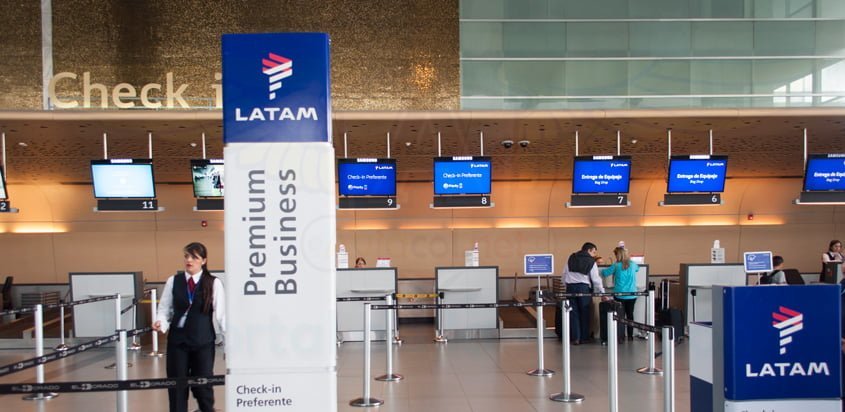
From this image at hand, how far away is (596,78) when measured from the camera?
10219mm

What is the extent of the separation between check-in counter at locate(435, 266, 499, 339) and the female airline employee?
6531mm

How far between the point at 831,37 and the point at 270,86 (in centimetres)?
995

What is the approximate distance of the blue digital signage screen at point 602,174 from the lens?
10977 millimetres

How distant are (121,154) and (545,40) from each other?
26.7 ft

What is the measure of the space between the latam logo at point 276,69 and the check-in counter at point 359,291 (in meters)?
8.28

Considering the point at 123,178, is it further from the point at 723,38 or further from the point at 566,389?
the point at 723,38

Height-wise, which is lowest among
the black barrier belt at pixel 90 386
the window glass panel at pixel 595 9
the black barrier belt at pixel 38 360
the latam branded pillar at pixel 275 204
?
the black barrier belt at pixel 90 386

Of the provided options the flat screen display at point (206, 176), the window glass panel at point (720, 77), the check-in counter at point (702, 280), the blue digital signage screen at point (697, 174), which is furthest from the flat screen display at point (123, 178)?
the check-in counter at point (702, 280)

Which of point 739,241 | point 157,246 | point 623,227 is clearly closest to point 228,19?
point 157,246

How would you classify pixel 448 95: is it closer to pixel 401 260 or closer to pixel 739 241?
pixel 401 260

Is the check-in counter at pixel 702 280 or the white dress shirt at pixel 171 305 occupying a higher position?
the white dress shirt at pixel 171 305

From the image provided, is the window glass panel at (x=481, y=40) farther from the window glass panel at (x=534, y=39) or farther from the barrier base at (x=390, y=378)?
the barrier base at (x=390, y=378)

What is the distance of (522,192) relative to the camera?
1706cm

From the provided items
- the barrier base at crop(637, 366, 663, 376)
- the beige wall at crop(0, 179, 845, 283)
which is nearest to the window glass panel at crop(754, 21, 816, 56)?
the barrier base at crop(637, 366, 663, 376)
